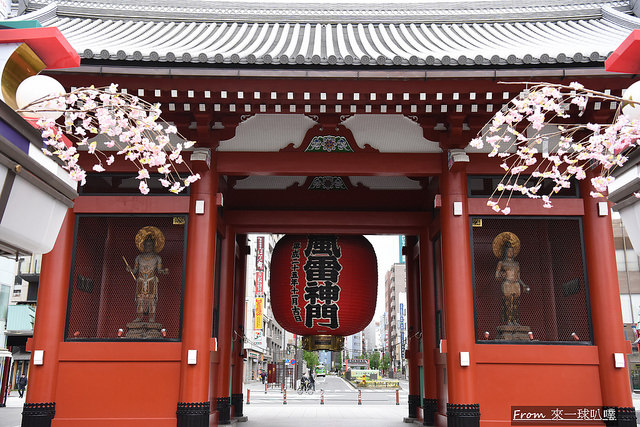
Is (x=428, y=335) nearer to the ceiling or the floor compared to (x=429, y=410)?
nearer to the ceiling

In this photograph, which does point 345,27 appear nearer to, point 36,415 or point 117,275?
point 117,275

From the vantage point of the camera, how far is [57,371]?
24.3 ft

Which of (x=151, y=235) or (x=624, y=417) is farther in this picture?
(x=151, y=235)

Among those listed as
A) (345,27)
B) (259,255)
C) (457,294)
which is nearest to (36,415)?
(457,294)

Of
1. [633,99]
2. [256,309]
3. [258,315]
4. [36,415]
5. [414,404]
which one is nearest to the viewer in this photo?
[633,99]

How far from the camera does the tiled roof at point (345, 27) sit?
Result: 353 inches

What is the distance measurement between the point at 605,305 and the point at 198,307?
5.96 m

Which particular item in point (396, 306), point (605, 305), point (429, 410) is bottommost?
point (429, 410)

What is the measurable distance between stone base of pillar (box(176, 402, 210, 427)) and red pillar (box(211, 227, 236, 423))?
8.27 ft

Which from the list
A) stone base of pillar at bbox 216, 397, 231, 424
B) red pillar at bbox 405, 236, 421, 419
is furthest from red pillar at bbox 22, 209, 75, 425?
red pillar at bbox 405, 236, 421, 419

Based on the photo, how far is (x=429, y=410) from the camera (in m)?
10.1

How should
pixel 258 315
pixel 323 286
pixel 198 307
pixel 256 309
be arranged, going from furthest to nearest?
pixel 258 315
pixel 256 309
pixel 323 286
pixel 198 307

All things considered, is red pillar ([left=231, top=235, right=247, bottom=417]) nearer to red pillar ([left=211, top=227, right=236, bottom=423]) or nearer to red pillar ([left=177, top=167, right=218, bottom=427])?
red pillar ([left=211, top=227, right=236, bottom=423])

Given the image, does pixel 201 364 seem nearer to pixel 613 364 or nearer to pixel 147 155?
pixel 147 155
